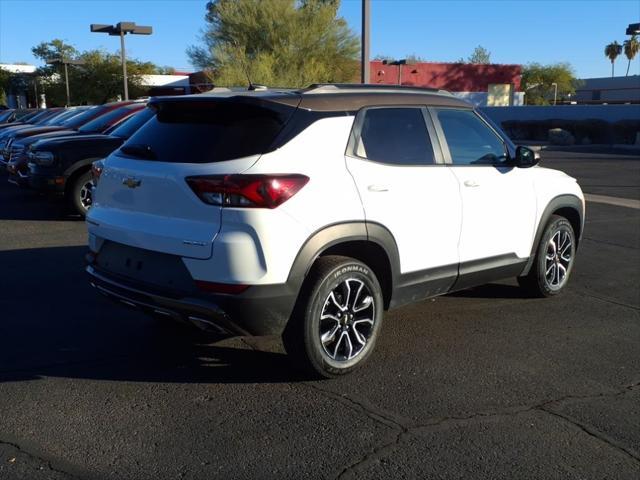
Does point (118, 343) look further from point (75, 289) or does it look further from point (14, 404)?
point (75, 289)

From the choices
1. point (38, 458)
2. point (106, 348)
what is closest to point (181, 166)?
point (106, 348)

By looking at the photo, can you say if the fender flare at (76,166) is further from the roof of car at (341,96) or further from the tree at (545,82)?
the tree at (545,82)

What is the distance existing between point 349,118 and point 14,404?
279cm

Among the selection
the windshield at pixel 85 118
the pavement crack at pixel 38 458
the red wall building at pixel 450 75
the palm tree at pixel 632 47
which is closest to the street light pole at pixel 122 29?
the windshield at pixel 85 118

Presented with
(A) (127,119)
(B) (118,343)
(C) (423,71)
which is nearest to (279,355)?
(B) (118,343)

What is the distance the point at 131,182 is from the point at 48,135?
8.51 m

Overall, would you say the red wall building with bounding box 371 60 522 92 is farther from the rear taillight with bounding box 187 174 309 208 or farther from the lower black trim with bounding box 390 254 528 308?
the rear taillight with bounding box 187 174 309 208

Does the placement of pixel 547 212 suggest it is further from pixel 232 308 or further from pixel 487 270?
pixel 232 308

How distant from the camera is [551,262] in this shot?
21.8 ft

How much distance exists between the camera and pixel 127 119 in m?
11.9

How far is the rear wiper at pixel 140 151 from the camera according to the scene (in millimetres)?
4586

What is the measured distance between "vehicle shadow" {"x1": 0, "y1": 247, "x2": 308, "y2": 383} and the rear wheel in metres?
4.29

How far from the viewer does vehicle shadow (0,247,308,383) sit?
15.4 feet

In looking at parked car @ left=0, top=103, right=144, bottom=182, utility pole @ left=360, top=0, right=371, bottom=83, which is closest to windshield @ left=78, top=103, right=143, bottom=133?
parked car @ left=0, top=103, right=144, bottom=182
